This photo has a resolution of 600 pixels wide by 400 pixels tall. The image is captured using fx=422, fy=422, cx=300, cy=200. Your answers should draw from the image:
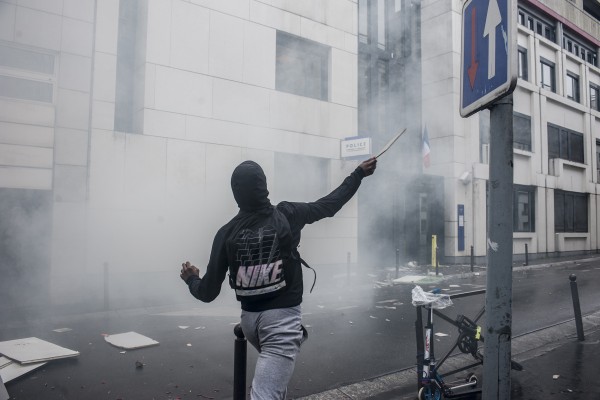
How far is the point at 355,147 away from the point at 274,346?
626 centimetres

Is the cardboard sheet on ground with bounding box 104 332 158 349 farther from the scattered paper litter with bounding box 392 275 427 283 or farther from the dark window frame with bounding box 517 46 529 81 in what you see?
the dark window frame with bounding box 517 46 529 81

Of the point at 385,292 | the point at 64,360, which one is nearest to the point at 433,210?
the point at 385,292

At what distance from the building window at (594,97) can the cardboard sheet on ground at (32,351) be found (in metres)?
18.1

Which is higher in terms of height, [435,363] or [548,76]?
[548,76]

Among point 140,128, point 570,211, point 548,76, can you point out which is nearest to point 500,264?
point 140,128

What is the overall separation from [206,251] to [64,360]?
123 inches

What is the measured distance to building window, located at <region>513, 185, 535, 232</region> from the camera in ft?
39.4

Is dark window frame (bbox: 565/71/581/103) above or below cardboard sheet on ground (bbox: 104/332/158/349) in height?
above

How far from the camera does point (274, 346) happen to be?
1.48 metres

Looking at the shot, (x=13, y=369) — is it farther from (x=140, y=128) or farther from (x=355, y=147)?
(x=355, y=147)

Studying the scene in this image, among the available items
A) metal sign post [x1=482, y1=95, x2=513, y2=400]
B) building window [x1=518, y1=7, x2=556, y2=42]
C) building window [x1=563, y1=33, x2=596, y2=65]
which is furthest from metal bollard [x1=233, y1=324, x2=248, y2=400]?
building window [x1=563, y1=33, x2=596, y2=65]

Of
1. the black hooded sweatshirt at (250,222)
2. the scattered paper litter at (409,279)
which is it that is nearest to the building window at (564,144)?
the scattered paper litter at (409,279)

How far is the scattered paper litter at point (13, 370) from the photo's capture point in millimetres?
2788

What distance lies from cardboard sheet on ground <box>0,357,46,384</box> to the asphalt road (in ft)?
0.15
